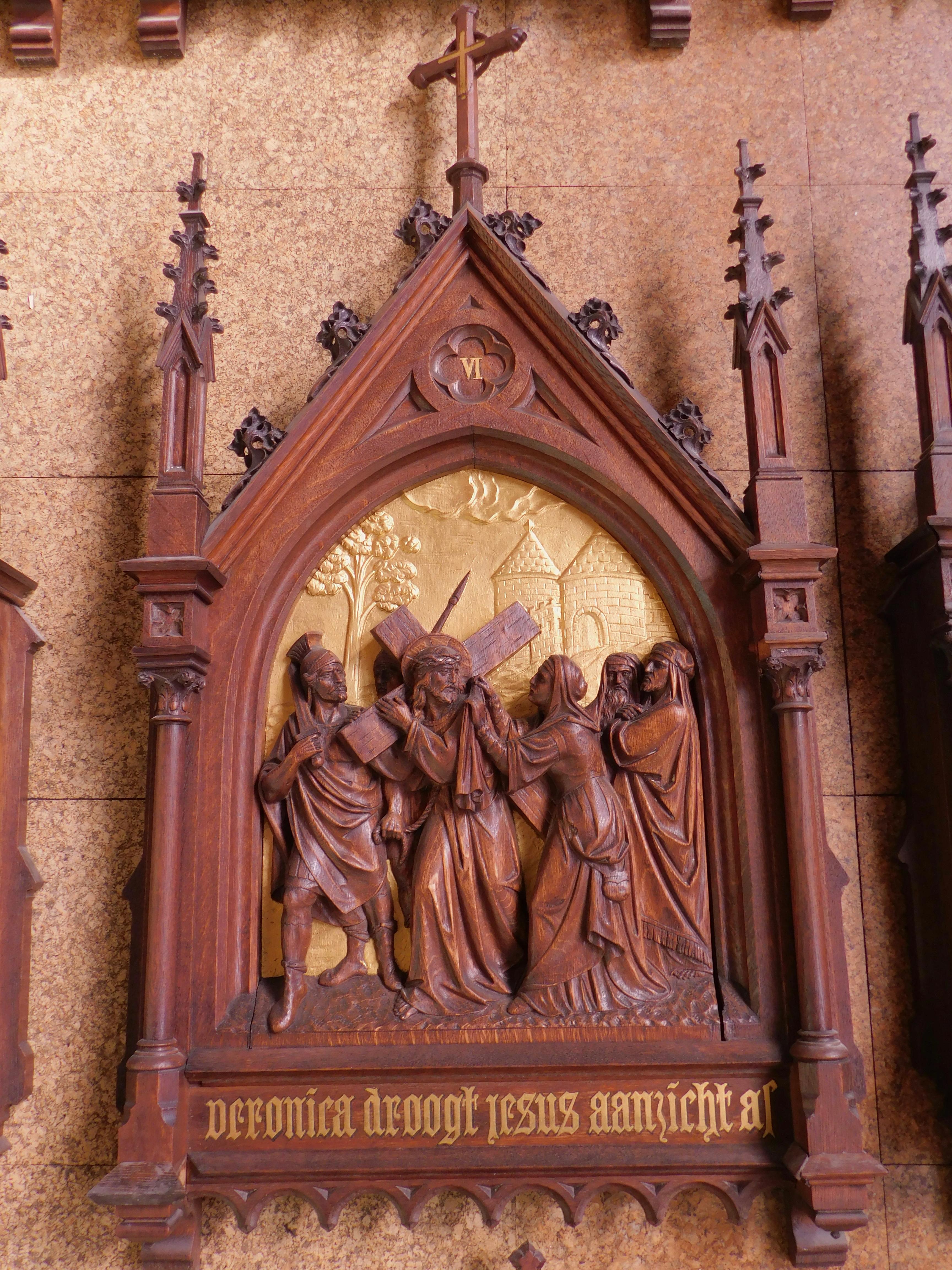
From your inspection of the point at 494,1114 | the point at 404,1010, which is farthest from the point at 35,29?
the point at 494,1114

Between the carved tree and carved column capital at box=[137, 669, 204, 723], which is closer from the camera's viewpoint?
carved column capital at box=[137, 669, 204, 723]

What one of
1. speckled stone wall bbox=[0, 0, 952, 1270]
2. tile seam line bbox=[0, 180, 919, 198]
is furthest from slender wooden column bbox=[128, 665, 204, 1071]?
tile seam line bbox=[0, 180, 919, 198]

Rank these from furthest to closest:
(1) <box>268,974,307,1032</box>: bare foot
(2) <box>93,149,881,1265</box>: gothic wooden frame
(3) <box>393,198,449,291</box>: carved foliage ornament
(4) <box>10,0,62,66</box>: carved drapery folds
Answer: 1. (4) <box>10,0,62,66</box>: carved drapery folds
2. (3) <box>393,198,449,291</box>: carved foliage ornament
3. (1) <box>268,974,307,1032</box>: bare foot
4. (2) <box>93,149,881,1265</box>: gothic wooden frame

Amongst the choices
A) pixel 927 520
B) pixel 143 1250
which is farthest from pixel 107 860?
pixel 927 520

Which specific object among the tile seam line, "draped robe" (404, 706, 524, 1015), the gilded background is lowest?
"draped robe" (404, 706, 524, 1015)

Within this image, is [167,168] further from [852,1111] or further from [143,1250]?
[852,1111]

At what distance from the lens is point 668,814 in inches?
136

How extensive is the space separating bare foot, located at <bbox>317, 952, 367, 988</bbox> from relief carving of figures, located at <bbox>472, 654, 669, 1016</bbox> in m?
0.53

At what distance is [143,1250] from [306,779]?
5.15 ft

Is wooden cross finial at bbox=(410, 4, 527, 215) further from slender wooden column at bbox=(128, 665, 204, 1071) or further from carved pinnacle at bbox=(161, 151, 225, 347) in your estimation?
slender wooden column at bbox=(128, 665, 204, 1071)

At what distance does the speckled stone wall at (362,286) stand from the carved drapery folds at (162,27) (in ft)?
0.25

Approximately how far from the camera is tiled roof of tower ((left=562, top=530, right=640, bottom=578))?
3.70 meters

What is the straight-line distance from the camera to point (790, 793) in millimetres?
3281

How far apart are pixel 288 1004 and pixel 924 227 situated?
3.54 m
